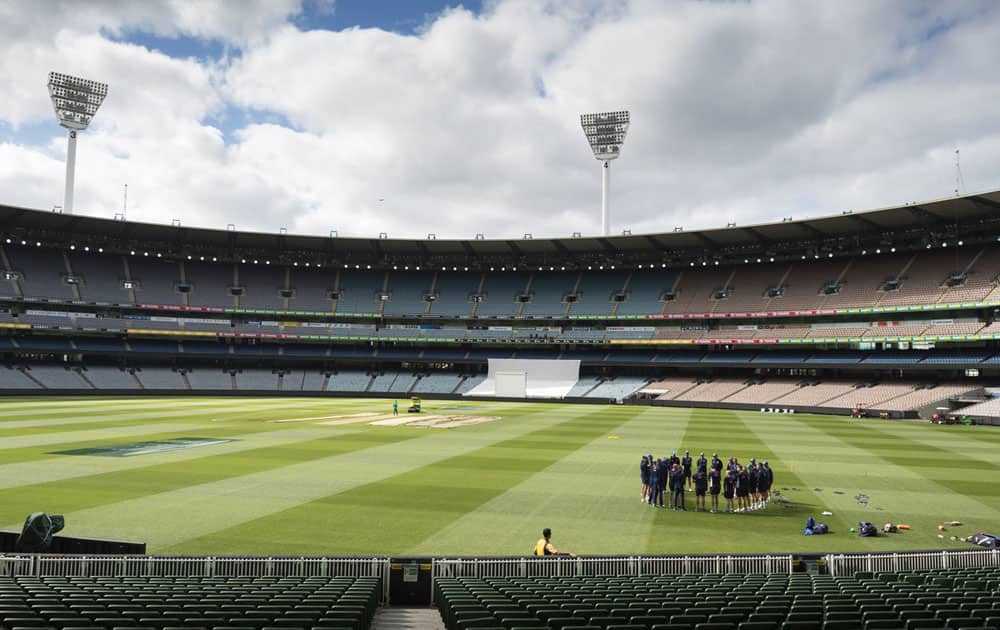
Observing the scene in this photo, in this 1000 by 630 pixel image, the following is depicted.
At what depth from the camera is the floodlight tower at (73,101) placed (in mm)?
72938

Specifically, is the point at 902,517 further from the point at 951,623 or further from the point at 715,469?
the point at 951,623

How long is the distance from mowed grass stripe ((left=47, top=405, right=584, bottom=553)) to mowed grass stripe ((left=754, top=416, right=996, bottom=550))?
14856 millimetres

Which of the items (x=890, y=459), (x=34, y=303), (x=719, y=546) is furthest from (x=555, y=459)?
(x=34, y=303)

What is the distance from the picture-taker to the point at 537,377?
76125mm

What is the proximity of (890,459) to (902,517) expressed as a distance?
1261 cm

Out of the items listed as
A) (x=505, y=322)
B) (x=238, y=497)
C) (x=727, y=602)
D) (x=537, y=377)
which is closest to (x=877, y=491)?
(x=727, y=602)

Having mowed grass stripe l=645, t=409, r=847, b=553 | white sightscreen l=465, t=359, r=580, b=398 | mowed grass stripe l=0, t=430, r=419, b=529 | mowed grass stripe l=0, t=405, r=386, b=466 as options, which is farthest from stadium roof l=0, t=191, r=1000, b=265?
mowed grass stripe l=0, t=430, r=419, b=529

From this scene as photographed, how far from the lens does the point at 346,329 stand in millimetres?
82188

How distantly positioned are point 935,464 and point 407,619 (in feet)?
89.0

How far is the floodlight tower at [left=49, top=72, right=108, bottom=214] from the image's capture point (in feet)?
239

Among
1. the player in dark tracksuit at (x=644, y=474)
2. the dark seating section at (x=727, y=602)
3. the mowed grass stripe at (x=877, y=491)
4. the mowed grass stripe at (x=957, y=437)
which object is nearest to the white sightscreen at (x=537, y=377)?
the mowed grass stripe at (x=957, y=437)

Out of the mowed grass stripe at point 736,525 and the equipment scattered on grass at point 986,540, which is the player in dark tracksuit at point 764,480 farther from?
the equipment scattered on grass at point 986,540

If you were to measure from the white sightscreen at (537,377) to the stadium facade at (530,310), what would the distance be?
180 cm

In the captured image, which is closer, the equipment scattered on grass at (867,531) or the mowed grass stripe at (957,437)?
the equipment scattered on grass at (867,531)
